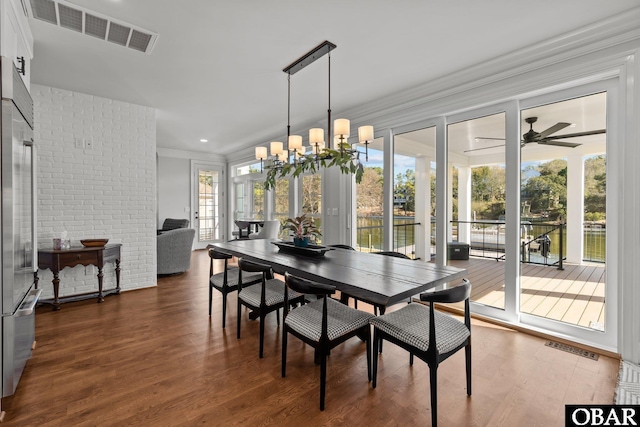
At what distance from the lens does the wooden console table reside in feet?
11.5

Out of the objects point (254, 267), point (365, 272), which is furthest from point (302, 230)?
point (365, 272)

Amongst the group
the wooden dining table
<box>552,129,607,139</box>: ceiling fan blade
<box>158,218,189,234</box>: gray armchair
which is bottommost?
the wooden dining table

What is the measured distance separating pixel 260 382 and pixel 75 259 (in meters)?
3.03

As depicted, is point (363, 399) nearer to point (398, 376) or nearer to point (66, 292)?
point (398, 376)

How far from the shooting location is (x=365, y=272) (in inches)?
87.4

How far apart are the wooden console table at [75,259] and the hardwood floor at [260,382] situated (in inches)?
28.0

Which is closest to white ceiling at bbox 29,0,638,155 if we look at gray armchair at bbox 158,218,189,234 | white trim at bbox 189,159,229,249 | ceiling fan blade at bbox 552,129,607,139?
ceiling fan blade at bbox 552,129,607,139

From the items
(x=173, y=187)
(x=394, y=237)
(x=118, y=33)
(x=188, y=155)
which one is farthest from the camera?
(x=188, y=155)

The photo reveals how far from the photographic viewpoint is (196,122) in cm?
535

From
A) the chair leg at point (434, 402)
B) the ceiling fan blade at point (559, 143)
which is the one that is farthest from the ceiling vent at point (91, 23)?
the ceiling fan blade at point (559, 143)

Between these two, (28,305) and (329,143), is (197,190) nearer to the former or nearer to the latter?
(329,143)

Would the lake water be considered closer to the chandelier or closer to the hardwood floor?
the hardwood floor

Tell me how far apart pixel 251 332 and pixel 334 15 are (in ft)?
9.53
